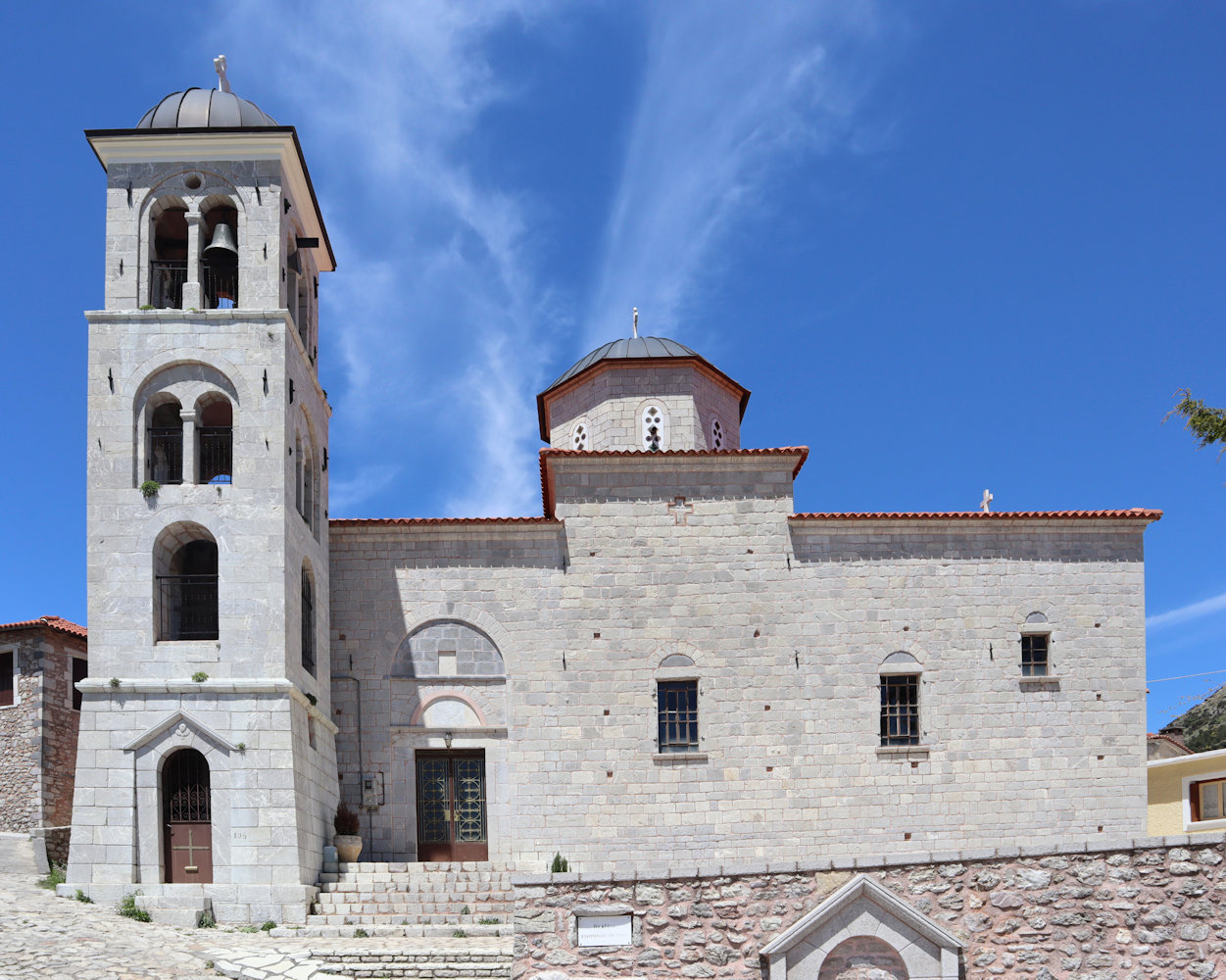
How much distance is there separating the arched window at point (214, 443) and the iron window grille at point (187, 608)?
5.14 feet

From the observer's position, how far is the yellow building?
22609 millimetres

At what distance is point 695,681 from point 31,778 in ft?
38.5

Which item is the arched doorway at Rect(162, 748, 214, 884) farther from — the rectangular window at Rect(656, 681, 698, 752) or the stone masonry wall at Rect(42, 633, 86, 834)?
the rectangular window at Rect(656, 681, 698, 752)

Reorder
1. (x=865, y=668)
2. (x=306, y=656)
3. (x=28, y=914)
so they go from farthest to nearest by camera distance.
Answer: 1. (x=865, y=668)
2. (x=306, y=656)
3. (x=28, y=914)

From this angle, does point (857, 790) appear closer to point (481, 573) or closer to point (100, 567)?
point (481, 573)

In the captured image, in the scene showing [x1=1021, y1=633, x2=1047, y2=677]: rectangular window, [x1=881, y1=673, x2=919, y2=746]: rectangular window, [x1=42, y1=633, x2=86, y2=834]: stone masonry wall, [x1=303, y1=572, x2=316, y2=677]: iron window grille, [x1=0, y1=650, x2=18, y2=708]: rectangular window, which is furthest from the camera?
[x1=0, y1=650, x2=18, y2=708]: rectangular window

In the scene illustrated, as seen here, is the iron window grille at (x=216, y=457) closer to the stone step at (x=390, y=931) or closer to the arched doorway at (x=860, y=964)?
the stone step at (x=390, y=931)

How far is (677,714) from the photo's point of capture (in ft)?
68.9

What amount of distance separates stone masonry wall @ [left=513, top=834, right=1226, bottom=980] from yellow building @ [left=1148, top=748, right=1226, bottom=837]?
10.3 meters

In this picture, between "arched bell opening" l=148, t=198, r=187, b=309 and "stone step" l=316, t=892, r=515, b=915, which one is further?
"arched bell opening" l=148, t=198, r=187, b=309

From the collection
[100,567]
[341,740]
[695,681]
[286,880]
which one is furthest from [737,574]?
[100,567]

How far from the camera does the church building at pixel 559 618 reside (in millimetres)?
18688

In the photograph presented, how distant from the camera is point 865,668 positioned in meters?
21.2

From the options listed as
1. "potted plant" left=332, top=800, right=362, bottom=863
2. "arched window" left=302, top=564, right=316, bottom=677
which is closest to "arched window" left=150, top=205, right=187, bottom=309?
"arched window" left=302, top=564, right=316, bottom=677
